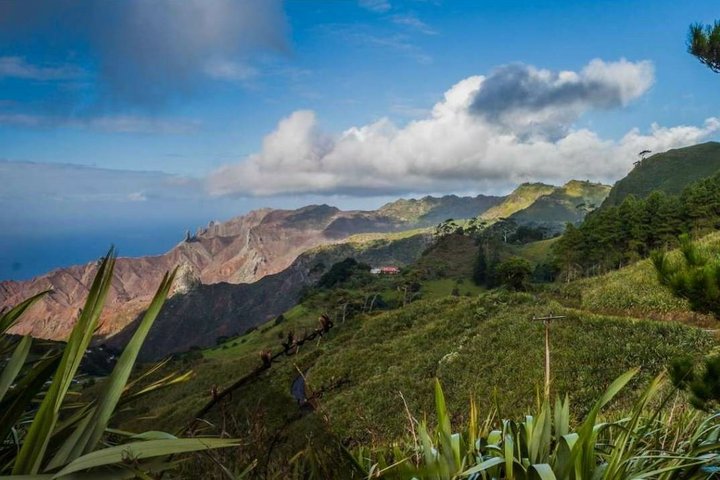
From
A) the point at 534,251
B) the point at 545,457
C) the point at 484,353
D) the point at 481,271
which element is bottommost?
the point at 481,271

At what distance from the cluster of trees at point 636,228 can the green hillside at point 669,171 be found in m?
110

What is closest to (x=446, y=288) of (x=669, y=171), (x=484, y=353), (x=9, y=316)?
(x=484, y=353)

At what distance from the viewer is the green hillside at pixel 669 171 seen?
168875mm

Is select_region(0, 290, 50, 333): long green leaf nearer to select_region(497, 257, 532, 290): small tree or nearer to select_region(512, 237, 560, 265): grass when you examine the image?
select_region(497, 257, 532, 290): small tree

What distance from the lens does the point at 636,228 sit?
6125cm

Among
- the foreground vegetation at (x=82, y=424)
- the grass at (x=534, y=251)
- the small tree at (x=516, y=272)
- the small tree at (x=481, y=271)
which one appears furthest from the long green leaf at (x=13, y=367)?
the grass at (x=534, y=251)

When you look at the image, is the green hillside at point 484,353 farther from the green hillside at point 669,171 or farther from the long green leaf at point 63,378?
the green hillside at point 669,171

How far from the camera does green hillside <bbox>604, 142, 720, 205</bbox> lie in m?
169

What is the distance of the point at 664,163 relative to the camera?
187750 mm

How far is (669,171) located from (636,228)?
143 m

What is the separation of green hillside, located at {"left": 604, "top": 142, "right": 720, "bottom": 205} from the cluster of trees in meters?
110

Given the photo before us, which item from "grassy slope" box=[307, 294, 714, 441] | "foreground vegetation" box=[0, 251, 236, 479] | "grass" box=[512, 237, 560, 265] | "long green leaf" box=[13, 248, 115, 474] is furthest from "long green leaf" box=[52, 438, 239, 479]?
"grass" box=[512, 237, 560, 265]

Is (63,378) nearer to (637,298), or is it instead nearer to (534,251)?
(637,298)

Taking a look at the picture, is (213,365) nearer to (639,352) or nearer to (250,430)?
(639,352)
